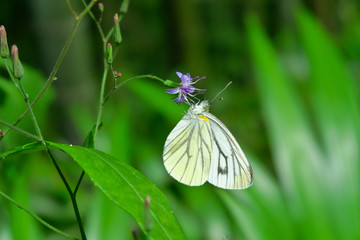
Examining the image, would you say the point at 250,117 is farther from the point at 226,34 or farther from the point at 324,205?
the point at 226,34

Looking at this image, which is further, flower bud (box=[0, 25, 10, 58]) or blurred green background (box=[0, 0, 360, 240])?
blurred green background (box=[0, 0, 360, 240])

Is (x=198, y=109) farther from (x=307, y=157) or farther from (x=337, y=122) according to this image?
(x=337, y=122)

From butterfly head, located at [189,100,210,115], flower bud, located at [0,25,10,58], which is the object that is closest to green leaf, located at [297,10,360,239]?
butterfly head, located at [189,100,210,115]

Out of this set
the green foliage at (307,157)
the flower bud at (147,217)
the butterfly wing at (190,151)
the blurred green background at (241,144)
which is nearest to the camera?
the flower bud at (147,217)

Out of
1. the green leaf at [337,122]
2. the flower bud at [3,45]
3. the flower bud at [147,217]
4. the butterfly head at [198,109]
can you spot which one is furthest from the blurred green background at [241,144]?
the flower bud at [147,217]

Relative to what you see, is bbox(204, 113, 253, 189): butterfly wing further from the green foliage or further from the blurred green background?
the green foliage

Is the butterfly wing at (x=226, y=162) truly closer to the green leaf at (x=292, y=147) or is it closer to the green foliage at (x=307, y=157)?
the green foliage at (x=307, y=157)

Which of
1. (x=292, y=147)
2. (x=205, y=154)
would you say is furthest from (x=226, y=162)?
(x=292, y=147)
